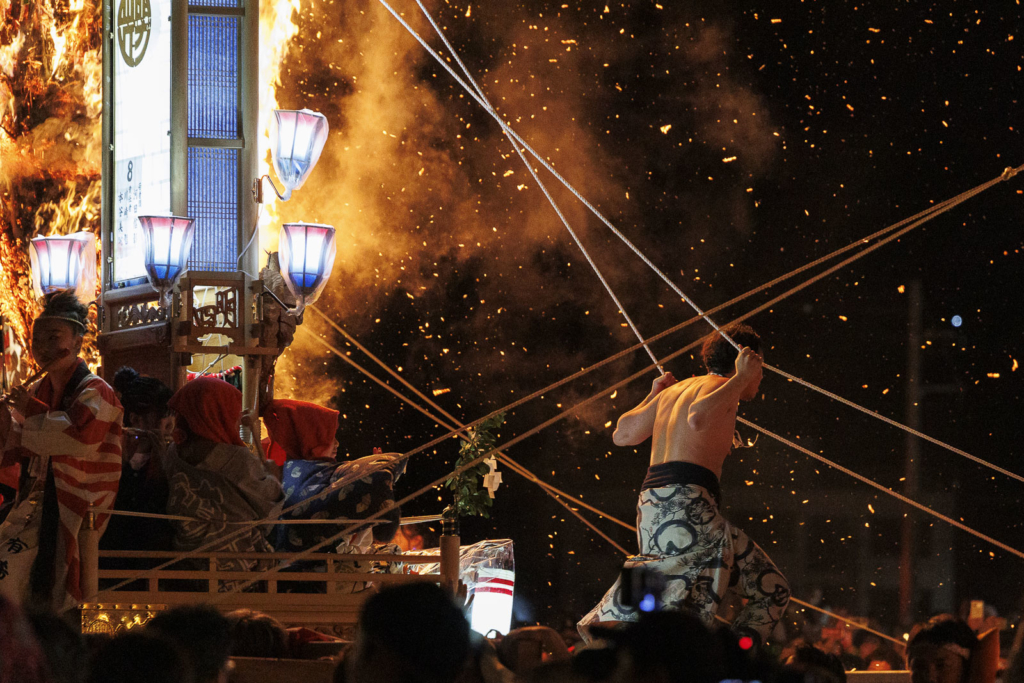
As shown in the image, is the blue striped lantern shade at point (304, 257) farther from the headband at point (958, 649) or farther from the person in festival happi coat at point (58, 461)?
the headband at point (958, 649)

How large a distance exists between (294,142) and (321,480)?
247 centimetres

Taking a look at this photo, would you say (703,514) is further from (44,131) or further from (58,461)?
(44,131)

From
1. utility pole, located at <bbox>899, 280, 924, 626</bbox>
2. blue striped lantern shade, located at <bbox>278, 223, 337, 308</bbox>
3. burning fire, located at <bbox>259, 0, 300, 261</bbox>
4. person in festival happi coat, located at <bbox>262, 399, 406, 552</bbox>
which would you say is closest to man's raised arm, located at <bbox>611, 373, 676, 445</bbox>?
person in festival happi coat, located at <bbox>262, 399, 406, 552</bbox>

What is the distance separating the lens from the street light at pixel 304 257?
6.71m

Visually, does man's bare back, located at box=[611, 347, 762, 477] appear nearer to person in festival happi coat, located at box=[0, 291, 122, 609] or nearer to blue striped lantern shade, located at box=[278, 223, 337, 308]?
person in festival happi coat, located at box=[0, 291, 122, 609]

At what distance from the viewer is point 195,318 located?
22.5 feet

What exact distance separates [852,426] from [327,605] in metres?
8.09

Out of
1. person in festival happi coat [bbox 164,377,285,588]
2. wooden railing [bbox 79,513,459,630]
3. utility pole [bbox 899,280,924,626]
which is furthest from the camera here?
utility pole [bbox 899,280,924,626]

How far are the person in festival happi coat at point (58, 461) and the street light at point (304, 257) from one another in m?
2.02

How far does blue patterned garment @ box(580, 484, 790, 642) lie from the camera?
163 inches

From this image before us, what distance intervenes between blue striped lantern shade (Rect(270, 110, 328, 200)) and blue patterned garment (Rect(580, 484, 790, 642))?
3.47 metres

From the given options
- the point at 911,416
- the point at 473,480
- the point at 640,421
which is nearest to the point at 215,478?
the point at 473,480

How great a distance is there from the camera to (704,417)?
431cm

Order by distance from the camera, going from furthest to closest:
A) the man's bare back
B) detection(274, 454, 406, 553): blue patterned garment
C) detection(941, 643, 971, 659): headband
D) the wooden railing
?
1. detection(274, 454, 406, 553): blue patterned garment
2. the wooden railing
3. the man's bare back
4. detection(941, 643, 971, 659): headband
